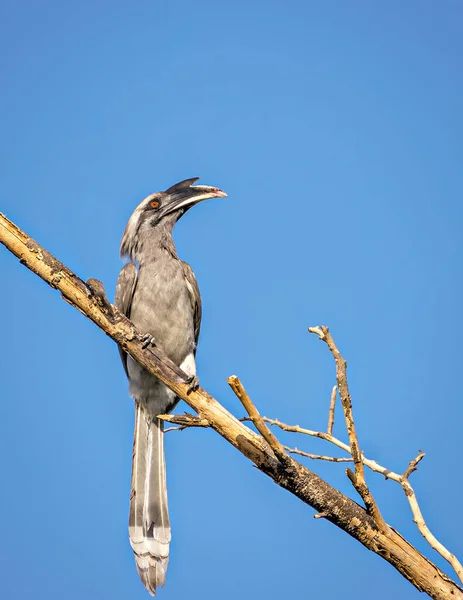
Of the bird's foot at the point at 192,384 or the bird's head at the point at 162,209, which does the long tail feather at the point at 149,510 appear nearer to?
the bird's foot at the point at 192,384

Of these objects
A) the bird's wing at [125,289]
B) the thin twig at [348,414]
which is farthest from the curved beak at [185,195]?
the thin twig at [348,414]

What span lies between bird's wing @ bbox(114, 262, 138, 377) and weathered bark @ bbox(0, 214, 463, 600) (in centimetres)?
230

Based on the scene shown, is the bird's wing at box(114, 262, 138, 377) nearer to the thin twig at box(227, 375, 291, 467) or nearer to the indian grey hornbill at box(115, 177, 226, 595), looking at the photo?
the indian grey hornbill at box(115, 177, 226, 595)

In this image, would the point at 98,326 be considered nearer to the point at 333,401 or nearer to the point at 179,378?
the point at 179,378

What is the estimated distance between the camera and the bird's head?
8.11 meters

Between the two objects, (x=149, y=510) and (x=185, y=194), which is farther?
(x=185, y=194)

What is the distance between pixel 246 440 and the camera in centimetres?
452

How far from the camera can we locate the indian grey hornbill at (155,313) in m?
6.60

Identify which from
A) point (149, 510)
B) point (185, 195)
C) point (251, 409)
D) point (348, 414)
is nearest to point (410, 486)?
point (348, 414)

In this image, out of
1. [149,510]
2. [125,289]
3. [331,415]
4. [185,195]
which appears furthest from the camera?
[185,195]

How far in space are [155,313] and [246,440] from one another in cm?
327

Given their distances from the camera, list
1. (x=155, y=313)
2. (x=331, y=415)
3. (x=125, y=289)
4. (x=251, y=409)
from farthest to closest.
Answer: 1. (x=125, y=289)
2. (x=155, y=313)
3. (x=331, y=415)
4. (x=251, y=409)

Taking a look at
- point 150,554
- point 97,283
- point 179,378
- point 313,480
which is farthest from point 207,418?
point 150,554

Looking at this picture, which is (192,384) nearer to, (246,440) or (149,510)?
(246,440)
